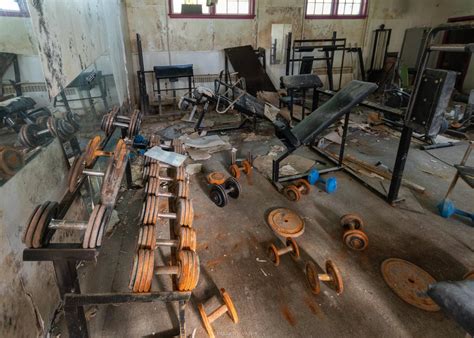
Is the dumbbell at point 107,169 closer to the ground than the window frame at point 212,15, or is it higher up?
closer to the ground

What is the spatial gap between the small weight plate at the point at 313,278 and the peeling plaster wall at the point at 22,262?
1.47 meters

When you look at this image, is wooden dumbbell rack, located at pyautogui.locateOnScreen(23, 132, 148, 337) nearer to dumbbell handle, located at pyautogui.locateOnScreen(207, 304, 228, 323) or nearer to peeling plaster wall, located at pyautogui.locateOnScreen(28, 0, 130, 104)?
dumbbell handle, located at pyautogui.locateOnScreen(207, 304, 228, 323)

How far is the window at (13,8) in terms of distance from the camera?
3.40 ft

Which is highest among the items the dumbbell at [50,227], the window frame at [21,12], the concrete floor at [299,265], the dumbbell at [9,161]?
the window frame at [21,12]

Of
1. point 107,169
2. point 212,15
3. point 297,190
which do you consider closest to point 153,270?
point 107,169

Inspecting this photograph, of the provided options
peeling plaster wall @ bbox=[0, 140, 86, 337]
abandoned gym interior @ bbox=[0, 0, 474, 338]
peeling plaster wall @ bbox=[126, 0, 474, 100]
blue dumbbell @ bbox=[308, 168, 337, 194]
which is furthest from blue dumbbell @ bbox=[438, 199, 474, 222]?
peeling plaster wall @ bbox=[126, 0, 474, 100]

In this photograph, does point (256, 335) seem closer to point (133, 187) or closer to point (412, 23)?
point (133, 187)

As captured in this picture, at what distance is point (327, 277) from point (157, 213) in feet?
3.69

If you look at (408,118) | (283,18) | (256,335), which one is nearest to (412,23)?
(283,18)

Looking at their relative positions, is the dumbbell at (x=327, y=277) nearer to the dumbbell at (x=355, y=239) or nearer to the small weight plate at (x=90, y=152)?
the dumbbell at (x=355, y=239)

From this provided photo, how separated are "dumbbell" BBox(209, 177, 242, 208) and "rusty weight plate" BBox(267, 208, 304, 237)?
0.41 meters

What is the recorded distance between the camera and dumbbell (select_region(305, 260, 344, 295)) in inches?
65.9

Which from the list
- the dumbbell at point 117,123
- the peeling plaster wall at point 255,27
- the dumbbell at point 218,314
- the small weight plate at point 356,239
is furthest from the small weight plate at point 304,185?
the peeling plaster wall at point 255,27

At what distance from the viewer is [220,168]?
3.35 metres
